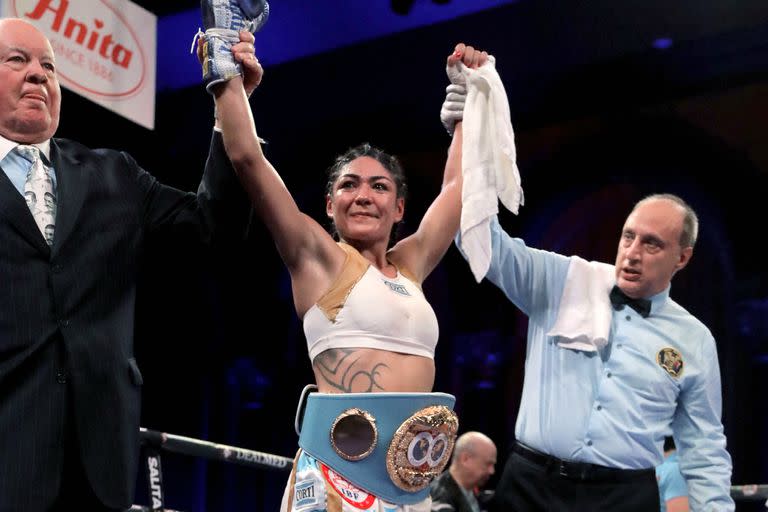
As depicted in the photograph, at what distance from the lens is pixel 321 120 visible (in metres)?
6.81

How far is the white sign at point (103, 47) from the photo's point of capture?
4.28 meters

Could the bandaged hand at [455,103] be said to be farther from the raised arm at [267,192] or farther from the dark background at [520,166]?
the dark background at [520,166]

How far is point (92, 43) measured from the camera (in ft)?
14.8

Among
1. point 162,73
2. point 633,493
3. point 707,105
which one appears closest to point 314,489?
point 633,493

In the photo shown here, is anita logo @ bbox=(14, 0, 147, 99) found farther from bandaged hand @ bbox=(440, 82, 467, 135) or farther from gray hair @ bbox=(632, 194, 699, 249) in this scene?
gray hair @ bbox=(632, 194, 699, 249)

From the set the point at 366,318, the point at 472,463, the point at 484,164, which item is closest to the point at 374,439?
the point at 366,318

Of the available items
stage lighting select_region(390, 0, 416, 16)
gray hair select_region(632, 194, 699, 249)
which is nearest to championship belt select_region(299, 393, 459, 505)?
gray hair select_region(632, 194, 699, 249)

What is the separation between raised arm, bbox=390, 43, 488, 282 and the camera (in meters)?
2.55

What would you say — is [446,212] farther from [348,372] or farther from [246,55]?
[246,55]

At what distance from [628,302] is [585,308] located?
0.16 meters

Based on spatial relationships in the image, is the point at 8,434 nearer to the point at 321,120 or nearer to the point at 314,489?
the point at 314,489

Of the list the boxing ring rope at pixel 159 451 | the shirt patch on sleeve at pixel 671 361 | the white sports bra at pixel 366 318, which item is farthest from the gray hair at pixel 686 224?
the boxing ring rope at pixel 159 451

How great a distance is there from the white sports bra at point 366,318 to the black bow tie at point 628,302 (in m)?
0.78

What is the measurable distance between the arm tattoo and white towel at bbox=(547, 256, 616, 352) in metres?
0.76
